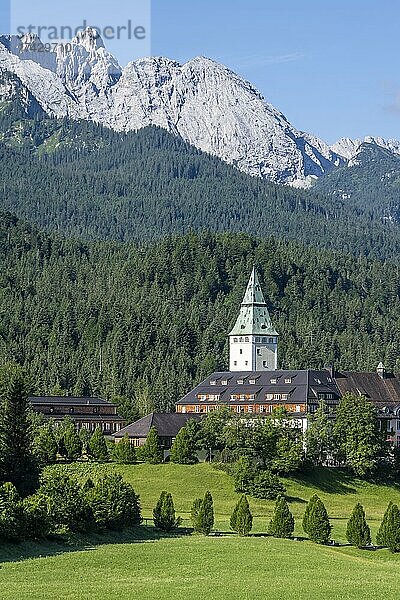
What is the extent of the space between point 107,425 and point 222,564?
310 ft

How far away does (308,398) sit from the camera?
493 feet

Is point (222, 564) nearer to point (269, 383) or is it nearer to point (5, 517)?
point (5, 517)

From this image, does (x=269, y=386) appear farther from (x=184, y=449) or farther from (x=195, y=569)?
(x=195, y=569)

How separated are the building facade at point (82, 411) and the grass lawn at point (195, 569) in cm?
6490

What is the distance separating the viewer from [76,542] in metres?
80.1

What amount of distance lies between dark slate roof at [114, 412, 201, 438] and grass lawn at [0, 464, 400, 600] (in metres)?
39.0

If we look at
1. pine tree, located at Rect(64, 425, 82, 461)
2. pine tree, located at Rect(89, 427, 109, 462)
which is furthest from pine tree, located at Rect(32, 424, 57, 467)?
pine tree, located at Rect(89, 427, 109, 462)

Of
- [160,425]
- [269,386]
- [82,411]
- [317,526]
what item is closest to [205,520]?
[317,526]

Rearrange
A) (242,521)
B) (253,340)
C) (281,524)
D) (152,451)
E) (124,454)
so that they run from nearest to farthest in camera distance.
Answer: (281,524) < (242,521) < (124,454) < (152,451) < (253,340)

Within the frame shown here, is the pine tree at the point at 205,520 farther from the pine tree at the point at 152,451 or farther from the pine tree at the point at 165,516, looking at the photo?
the pine tree at the point at 152,451

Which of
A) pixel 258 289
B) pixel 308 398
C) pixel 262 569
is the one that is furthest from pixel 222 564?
pixel 258 289

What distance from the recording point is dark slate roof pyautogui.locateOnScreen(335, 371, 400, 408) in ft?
521

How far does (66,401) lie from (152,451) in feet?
138

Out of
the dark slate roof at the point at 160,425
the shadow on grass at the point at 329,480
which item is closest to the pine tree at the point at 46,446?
the dark slate roof at the point at 160,425
